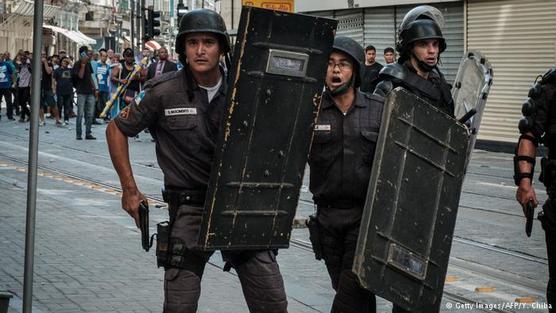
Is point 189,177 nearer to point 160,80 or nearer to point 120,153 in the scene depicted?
point 120,153

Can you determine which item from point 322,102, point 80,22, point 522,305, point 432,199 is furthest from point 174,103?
point 80,22

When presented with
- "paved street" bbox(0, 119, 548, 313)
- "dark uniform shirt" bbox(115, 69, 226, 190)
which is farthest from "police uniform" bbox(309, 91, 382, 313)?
"paved street" bbox(0, 119, 548, 313)

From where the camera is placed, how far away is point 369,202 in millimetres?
4973

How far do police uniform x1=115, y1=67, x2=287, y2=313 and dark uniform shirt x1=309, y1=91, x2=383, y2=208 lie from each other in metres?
0.44

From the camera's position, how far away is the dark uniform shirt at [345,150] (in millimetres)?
5480

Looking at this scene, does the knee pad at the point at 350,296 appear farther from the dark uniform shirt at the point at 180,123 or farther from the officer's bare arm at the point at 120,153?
the officer's bare arm at the point at 120,153

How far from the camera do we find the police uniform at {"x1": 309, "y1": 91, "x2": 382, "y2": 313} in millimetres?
5477

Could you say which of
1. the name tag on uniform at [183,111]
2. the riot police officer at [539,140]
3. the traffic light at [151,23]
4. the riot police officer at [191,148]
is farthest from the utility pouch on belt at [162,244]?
the traffic light at [151,23]

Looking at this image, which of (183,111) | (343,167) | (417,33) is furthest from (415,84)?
(183,111)

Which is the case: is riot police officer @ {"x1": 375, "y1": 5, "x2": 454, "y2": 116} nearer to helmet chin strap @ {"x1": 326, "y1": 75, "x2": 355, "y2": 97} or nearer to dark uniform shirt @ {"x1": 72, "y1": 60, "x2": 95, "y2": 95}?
helmet chin strap @ {"x1": 326, "y1": 75, "x2": 355, "y2": 97}

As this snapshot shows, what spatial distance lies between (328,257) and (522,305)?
226 centimetres

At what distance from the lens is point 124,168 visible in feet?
17.7

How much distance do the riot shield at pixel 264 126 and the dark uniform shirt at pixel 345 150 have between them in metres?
0.29

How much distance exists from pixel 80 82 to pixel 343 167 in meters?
18.3
